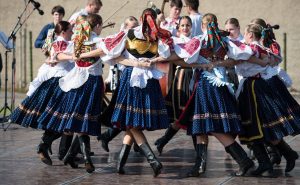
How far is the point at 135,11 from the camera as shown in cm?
1669

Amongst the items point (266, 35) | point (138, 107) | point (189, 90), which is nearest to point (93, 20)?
point (138, 107)

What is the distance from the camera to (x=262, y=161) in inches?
292

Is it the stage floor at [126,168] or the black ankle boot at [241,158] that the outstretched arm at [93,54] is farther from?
the black ankle boot at [241,158]

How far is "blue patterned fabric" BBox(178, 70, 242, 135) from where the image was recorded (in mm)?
7164

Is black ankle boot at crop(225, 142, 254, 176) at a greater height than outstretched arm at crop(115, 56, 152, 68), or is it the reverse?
outstretched arm at crop(115, 56, 152, 68)

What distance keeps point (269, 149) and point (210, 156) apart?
0.76 meters

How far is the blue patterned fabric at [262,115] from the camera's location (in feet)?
24.1

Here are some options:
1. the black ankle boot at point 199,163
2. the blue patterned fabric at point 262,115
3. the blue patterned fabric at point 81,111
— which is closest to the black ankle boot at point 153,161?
the black ankle boot at point 199,163

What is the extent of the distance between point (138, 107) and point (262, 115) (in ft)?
3.51

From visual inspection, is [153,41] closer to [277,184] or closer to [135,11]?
[277,184]

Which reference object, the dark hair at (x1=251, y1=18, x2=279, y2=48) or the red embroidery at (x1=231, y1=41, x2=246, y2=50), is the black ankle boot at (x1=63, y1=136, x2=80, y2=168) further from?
the dark hair at (x1=251, y1=18, x2=279, y2=48)

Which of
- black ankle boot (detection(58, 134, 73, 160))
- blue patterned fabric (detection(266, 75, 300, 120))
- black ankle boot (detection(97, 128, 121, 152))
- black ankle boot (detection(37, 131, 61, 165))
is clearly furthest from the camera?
black ankle boot (detection(97, 128, 121, 152))

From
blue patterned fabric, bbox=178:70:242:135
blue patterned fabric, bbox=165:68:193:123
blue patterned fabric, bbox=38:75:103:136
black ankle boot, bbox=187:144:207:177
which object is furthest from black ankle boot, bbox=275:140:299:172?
blue patterned fabric, bbox=38:75:103:136

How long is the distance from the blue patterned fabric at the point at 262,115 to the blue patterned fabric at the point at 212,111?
0.50 ft
